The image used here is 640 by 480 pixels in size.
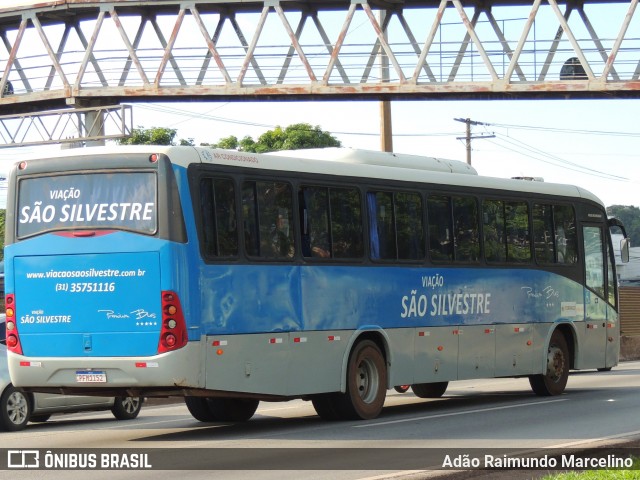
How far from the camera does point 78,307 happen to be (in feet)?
50.1

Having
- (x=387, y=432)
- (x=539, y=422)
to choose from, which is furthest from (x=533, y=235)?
(x=387, y=432)

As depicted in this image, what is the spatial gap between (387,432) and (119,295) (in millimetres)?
3835

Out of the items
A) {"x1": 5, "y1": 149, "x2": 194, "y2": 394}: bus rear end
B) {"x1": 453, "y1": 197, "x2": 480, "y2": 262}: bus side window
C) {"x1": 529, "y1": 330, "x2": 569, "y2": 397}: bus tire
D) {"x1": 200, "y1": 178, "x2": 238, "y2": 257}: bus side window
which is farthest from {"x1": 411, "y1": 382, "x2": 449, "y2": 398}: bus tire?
{"x1": 5, "y1": 149, "x2": 194, "y2": 394}: bus rear end

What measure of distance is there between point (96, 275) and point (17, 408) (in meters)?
3.89

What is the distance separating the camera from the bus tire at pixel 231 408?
Answer: 1812cm

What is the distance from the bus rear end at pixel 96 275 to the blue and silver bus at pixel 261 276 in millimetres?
19

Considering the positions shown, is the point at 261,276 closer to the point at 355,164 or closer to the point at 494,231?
the point at 355,164

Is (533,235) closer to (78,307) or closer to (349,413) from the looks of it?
(349,413)

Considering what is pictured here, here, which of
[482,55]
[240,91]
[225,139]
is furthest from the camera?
[225,139]

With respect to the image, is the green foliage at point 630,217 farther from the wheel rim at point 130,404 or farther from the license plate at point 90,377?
the license plate at point 90,377

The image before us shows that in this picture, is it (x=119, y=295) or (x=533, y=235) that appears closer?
(x=119, y=295)

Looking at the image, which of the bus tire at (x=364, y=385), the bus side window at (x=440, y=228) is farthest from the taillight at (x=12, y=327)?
the bus side window at (x=440, y=228)

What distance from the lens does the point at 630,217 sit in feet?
541

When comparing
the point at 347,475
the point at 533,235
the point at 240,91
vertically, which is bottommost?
the point at 347,475
